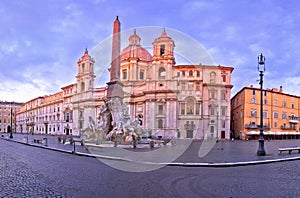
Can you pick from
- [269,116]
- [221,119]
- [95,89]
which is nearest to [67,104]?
[95,89]

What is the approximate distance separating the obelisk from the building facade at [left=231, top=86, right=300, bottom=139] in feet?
114

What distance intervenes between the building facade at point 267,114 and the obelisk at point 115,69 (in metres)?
34.9

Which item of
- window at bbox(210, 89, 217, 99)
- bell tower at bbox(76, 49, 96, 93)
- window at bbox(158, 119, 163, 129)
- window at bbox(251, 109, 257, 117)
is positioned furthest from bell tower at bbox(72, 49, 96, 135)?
window at bbox(251, 109, 257, 117)

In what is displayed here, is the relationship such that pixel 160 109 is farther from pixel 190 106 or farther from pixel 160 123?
pixel 190 106

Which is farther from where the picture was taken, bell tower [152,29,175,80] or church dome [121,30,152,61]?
church dome [121,30,152,61]

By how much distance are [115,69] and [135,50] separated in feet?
A: 124

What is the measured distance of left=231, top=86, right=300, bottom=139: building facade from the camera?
2084 inches

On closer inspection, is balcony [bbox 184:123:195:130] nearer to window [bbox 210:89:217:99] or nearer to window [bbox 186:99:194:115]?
window [bbox 186:99:194:115]

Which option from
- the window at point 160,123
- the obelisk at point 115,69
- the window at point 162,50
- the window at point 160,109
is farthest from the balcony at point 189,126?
the obelisk at point 115,69

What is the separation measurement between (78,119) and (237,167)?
60148mm

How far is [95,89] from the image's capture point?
64125mm

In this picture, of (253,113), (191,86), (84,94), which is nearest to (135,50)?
(84,94)

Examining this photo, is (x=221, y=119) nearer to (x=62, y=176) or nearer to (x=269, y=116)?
(x=269, y=116)

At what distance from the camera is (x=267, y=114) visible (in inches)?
2173
